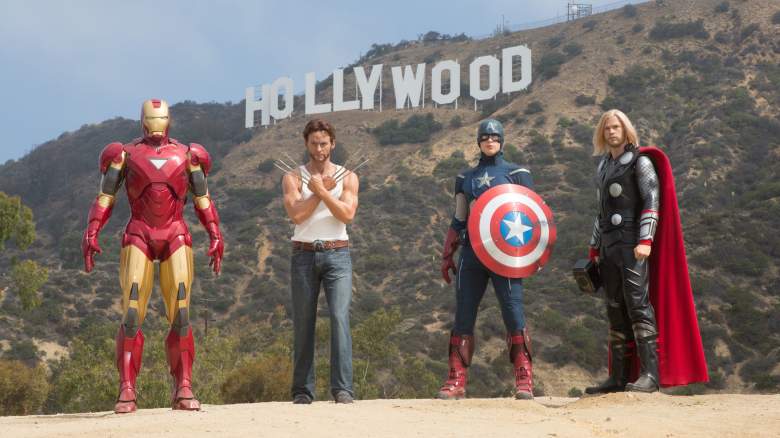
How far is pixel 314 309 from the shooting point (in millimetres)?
8023

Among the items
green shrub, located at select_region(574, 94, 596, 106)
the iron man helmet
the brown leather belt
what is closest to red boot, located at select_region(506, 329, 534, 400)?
the brown leather belt

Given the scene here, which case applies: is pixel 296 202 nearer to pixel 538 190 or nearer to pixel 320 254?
pixel 320 254

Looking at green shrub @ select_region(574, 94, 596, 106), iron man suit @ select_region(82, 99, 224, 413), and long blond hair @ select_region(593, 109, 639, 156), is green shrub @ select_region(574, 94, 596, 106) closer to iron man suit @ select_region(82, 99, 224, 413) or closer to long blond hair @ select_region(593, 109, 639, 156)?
long blond hair @ select_region(593, 109, 639, 156)

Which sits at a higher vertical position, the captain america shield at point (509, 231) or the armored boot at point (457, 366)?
the captain america shield at point (509, 231)

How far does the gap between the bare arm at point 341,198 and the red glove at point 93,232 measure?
1684 mm

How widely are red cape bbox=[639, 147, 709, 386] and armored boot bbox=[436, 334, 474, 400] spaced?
1582mm

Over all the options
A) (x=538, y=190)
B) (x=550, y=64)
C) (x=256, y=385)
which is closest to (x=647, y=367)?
(x=256, y=385)

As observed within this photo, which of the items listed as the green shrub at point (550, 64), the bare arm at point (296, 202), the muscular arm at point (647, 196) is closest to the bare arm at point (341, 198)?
the bare arm at point (296, 202)

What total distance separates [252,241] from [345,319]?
3571cm

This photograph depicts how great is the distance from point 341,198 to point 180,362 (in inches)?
71.9

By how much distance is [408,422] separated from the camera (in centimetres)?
622

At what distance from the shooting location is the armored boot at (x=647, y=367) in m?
7.68

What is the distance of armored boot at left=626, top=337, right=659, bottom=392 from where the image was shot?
7684 millimetres

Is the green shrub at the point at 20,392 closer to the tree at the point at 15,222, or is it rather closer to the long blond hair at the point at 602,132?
the tree at the point at 15,222
